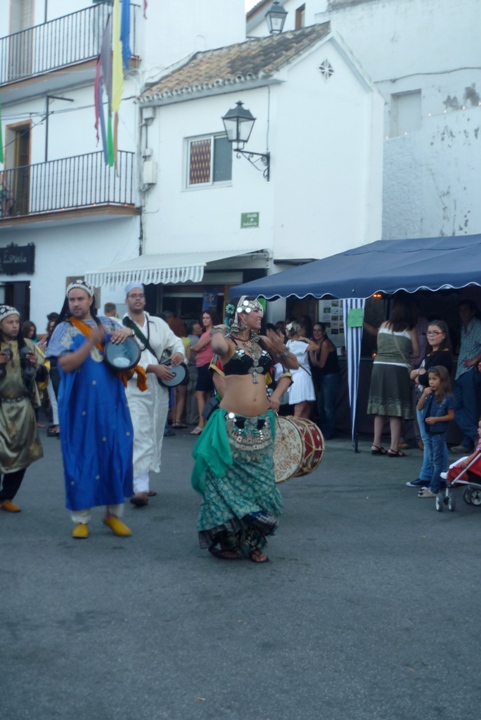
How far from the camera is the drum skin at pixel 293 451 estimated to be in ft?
29.0

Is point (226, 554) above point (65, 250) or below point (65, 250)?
below

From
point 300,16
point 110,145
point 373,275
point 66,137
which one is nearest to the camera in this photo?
point 373,275

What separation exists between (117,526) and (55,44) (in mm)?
17446

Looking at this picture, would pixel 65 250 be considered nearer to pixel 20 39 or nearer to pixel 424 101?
pixel 20 39

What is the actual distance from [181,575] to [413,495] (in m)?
3.98

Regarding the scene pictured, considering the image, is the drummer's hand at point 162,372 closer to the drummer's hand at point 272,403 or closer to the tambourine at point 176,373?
the tambourine at point 176,373

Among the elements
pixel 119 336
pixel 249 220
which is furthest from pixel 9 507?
pixel 249 220

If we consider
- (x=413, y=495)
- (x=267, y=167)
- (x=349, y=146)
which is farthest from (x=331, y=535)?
(x=349, y=146)

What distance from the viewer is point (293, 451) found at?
348 inches

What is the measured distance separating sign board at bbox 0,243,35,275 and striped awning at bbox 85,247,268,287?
3961mm

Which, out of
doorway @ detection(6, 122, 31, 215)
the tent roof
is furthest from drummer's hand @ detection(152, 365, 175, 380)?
doorway @ detection(6, 122, 31, 215)

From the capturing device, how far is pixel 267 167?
59.0ft

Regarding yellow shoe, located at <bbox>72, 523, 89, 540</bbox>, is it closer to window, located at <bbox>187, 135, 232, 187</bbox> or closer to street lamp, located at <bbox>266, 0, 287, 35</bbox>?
window, located at <bbox>187, 135, 232, 187</bbox>

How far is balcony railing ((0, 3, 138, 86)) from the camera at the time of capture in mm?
21672
